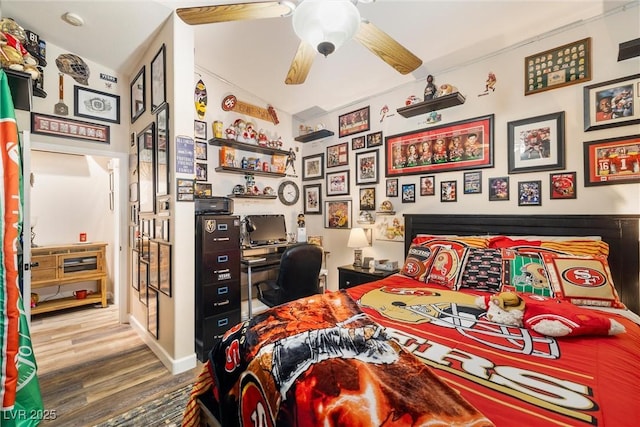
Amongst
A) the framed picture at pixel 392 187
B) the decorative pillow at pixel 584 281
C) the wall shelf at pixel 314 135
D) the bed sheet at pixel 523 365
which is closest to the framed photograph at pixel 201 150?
the wall shelf at pixel 314 135

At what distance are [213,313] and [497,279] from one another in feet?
7.65

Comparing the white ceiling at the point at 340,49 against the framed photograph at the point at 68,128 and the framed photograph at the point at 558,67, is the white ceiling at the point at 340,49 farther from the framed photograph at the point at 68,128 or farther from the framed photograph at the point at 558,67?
the framed photograph at the point at 68,128

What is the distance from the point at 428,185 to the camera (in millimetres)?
2914

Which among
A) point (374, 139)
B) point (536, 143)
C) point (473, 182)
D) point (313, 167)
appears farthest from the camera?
point (313, 167)

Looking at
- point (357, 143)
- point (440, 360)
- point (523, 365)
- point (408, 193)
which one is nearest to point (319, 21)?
point (440, 360)

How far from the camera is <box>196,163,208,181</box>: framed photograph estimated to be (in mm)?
3186

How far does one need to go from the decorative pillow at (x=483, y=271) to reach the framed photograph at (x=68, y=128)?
3.72 metres

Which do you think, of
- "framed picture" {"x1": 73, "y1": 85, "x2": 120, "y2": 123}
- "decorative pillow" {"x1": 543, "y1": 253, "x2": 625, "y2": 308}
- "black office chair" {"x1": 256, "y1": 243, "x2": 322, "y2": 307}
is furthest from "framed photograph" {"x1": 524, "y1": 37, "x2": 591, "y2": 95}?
"framed picture" {"x1": 73, "y1": 85, "x2": 120, "y2": 123}

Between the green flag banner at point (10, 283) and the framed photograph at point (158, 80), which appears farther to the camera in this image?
the framed photograph at point (158, 80)

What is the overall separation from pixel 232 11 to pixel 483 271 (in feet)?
7.54

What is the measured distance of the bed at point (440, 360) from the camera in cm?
77

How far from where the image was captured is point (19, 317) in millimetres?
1449

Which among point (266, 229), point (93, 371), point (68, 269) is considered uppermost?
point (266, 229)

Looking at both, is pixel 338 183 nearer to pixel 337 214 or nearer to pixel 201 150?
pixel 337 214
